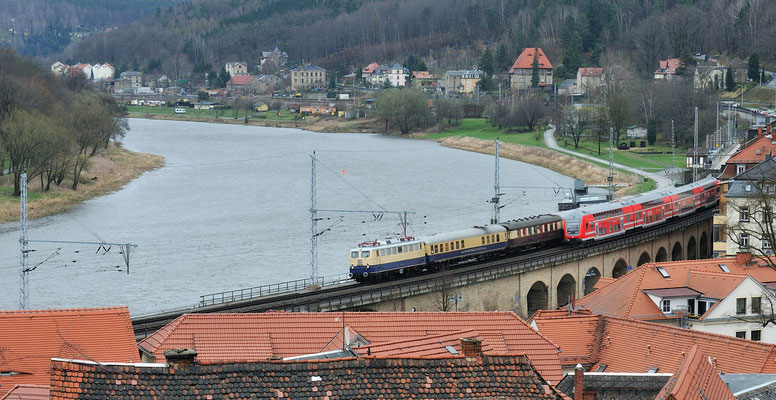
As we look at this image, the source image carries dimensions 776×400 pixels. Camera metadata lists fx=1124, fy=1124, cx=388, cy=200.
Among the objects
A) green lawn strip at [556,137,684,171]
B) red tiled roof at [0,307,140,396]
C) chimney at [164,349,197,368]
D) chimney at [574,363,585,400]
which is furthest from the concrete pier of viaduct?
green lawn strip at [556,137,684,171]

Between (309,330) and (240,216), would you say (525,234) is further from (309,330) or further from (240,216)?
(309,330)

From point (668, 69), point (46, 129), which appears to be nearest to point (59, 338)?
point (46, 129)

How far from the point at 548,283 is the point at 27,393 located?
1454 inches

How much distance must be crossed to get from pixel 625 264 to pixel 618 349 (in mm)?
32841

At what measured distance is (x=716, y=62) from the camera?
495 ft

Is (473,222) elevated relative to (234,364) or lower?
lower

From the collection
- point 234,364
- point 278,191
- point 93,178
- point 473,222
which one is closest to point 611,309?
point 234,364

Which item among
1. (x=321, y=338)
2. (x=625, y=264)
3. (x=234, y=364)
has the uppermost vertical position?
(x=234, y=364)

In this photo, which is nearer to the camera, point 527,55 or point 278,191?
point 278,191

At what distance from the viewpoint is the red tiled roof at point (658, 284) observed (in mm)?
38031

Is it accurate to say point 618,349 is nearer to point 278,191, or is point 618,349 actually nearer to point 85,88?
point 278,191

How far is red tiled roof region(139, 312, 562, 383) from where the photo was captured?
88.2 feet

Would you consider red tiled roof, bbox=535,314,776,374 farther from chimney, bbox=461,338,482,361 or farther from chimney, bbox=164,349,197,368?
chimney, bbox=164,349,197,368

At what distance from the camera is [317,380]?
43.8 feet
